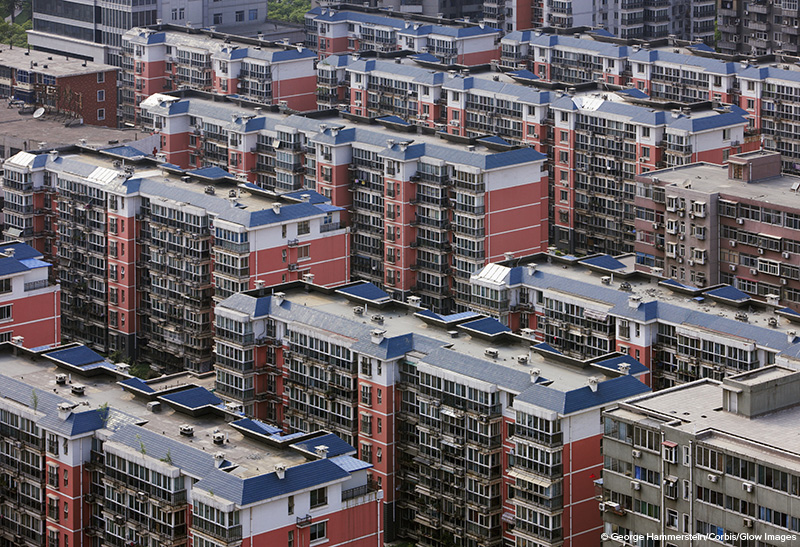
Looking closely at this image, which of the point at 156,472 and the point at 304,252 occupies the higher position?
the point at 304,252

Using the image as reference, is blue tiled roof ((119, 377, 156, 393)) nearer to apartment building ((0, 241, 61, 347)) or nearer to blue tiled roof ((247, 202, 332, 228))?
apartment building ((0, 241, 61, 347))

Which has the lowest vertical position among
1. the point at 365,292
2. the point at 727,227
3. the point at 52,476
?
the point at 52,476

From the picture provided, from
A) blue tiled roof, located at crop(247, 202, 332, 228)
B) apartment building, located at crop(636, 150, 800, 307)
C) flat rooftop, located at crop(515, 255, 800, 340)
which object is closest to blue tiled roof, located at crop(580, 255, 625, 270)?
flat rooftop, located at crop(515, 255, 800, 340)

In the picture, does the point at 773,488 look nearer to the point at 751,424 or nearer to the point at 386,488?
the point at 751,424

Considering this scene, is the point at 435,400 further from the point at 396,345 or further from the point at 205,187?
the point at 205,187

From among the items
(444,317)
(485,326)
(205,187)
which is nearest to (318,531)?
(485,326)

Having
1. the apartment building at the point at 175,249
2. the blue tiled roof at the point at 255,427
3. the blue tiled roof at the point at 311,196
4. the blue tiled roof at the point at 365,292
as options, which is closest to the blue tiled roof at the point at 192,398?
the blue tiled roof at the point at 255,427

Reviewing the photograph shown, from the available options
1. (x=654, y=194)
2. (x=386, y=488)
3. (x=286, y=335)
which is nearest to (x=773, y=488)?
(x=386, y=488)
